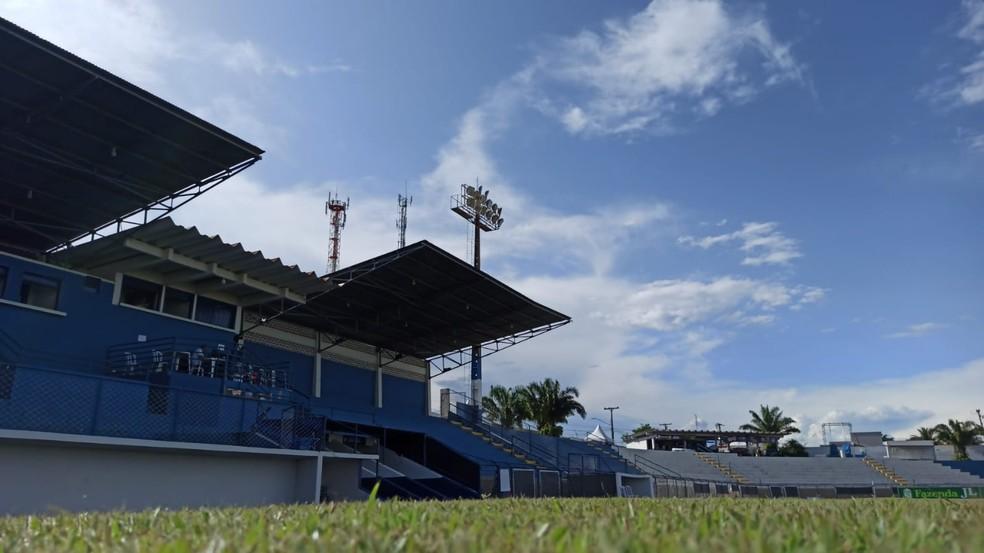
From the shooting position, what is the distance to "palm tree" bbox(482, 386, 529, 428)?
49906mm

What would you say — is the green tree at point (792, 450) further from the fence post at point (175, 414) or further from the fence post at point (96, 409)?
the fence post at point (96, 409)

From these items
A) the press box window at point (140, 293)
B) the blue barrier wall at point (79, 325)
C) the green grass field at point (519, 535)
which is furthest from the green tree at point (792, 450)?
the green grass field at point (519, 535)

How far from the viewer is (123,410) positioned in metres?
15.0

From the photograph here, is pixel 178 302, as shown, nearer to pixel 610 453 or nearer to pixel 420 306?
pixel 420 306

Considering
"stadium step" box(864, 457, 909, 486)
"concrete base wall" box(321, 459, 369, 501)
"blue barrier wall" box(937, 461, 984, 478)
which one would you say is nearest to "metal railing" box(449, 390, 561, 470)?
"concrete base wall" box(321, 459, 369, 501)

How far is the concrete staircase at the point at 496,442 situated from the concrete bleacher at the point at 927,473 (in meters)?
30.7

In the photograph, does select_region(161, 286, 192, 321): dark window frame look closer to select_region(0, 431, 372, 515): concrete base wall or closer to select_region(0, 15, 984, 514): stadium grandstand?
select_region(0, 15, 984, 514): stadium grandstand

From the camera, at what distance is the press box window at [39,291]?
58.1ft

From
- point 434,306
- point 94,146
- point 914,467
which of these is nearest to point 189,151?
point 94,146

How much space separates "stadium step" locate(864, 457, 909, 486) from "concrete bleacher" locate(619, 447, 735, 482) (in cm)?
1271

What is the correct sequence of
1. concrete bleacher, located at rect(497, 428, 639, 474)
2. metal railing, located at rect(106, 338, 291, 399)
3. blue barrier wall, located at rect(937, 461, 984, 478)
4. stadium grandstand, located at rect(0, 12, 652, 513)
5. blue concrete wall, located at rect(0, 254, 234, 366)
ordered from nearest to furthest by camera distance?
stadium grandstand, located at rect(0, 12, 652, 513), blue concrete wall, located at rect(0, 254, 234, 366), metal railing, located at rect(106, 338, 291, 399), concrete bleacher, located at rect(497, 428, 639, 474), blue barrier wall, located at rect(937, 461, 984, 478)

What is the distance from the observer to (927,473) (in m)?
48.7

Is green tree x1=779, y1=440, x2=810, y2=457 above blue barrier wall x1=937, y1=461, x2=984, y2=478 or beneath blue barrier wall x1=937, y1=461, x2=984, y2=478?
above

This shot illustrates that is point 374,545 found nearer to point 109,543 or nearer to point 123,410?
point 109,543
